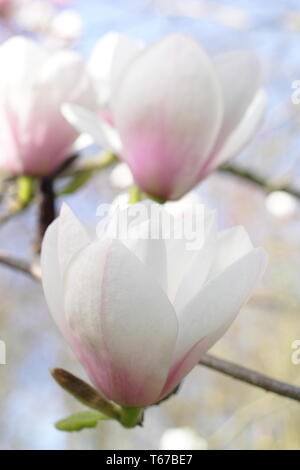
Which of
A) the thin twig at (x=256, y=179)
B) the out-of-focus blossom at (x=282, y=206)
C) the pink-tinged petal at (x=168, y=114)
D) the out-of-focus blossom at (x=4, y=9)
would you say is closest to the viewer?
the pink-tinged petal at (x=168, y=114)

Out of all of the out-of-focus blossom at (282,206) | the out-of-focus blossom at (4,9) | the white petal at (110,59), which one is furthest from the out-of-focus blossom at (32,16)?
the white petal at (110,59)

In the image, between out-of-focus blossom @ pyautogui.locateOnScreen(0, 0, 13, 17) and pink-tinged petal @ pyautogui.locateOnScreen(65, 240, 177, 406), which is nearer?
pink-tinged petal @ pyautogui.locateOnScreen(65, 240, 177, 406)

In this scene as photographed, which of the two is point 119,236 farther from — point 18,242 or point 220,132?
point 18,242

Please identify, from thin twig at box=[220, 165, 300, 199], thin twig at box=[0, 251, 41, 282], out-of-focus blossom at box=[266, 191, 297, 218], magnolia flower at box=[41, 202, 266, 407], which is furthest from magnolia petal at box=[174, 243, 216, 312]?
out-of-focus blossom at box=[266, 191, 297, 218]

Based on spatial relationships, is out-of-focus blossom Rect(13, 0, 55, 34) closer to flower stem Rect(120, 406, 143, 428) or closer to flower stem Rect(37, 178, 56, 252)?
flower stem Rect(37, 178, 56, 252)

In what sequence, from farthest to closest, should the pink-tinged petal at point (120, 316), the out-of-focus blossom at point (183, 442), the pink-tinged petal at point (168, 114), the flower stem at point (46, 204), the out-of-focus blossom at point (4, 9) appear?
the out-of-focus blossom at point (4, 9) → the out-of-focus blossom at point (183, 442) → the flower stem at point (46, 204) → the pink-tinged petal at point (168, 114) → the pink-tinged petal at point (120, 316)

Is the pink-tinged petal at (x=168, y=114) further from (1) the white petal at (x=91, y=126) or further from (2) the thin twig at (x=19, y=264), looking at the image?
(2) the thin twig at (x=19, y=264)
